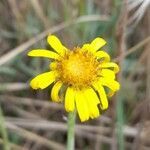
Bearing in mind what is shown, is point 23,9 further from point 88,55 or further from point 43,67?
point 88,55

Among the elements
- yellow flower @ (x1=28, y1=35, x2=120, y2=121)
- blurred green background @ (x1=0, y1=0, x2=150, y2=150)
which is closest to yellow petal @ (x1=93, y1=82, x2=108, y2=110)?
A: yellow flower @ (x1=28, y1=35, x2=120, y2=121)

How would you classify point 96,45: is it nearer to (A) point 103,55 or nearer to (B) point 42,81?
(A) point 103,55

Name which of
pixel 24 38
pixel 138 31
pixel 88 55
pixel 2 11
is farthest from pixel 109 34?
pixel 88 55

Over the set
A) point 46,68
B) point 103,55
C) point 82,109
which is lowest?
Answer: point 82,109

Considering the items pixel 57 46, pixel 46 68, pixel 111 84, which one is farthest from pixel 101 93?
pixel 46 68

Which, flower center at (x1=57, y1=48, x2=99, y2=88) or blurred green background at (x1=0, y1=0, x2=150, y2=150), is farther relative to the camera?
blurred green background at (x1=0, y1=0, x2=150, y2=150)

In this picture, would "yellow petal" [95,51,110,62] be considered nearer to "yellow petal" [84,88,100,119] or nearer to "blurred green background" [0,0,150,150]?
"yellow petal" [84,88,100,119]

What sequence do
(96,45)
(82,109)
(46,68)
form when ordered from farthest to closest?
(46,68) → (96,45) → (82,109)
